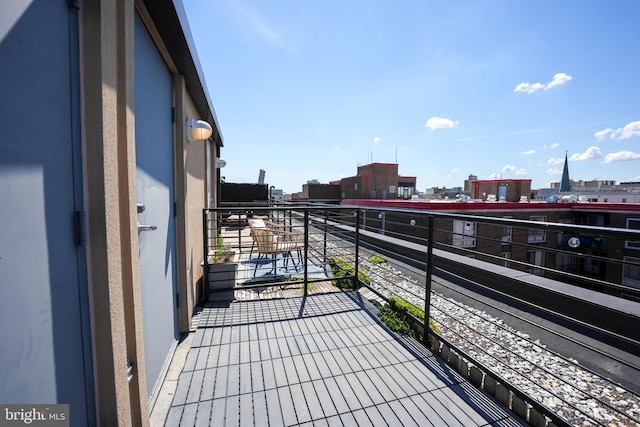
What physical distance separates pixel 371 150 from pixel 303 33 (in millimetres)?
31965

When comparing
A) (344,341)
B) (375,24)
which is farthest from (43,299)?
(375,24)

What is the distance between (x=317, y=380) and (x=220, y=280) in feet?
6.27

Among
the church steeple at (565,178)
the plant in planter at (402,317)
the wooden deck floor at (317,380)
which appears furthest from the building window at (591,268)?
the church steeple at (565,178)

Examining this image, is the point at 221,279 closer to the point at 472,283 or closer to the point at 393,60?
the point at 472,283

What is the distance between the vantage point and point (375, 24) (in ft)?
19.5

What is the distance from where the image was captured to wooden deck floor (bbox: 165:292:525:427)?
1686mm

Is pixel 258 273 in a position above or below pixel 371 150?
below

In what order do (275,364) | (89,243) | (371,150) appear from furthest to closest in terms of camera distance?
(371,150)
(275,364)
(89,243)

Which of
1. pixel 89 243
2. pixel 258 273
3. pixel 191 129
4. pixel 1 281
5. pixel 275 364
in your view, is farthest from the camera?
pixel 258 273

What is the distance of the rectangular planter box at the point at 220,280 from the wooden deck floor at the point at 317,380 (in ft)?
1.46

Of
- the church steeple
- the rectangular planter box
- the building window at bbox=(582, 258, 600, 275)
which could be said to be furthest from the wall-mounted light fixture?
the church steeple

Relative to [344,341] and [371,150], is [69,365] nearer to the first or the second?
[344,341]

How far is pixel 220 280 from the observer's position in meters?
3.39

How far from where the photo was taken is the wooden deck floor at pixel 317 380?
1686mm
